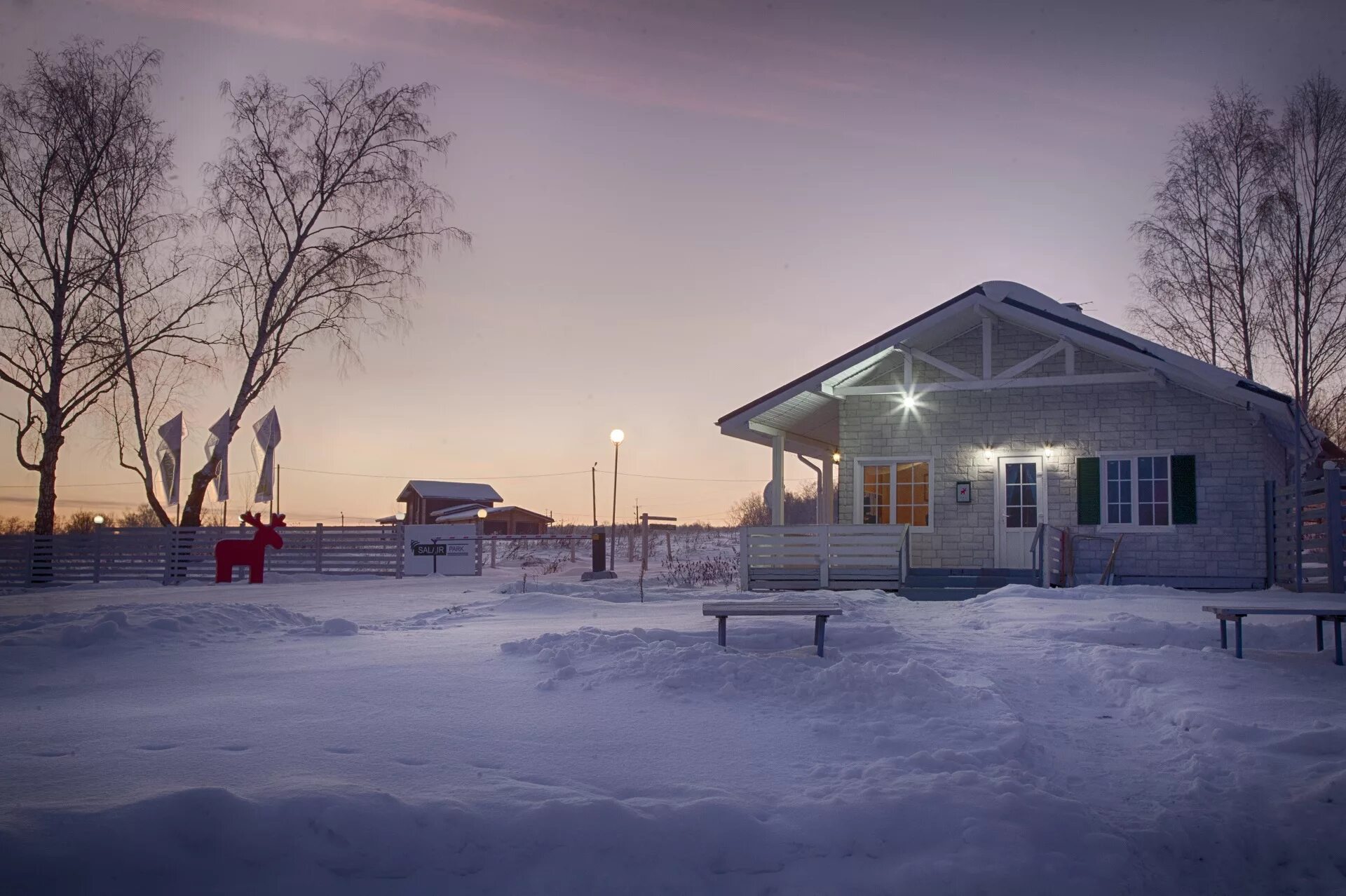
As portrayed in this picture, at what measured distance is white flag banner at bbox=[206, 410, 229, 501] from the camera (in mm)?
22844

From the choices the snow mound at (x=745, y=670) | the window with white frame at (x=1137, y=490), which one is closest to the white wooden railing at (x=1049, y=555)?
the window with white frame at (x=1137, y=490)

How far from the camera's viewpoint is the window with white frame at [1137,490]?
49.8 feet

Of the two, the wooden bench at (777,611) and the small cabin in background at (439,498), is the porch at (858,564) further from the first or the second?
the small cabin in background at (439,498)

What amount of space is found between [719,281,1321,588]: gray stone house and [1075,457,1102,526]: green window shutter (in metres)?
0.02

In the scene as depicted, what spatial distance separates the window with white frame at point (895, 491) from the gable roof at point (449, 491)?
126ft

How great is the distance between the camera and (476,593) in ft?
53.5

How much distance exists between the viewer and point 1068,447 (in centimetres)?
1577

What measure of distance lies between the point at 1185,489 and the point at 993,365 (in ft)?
12.1

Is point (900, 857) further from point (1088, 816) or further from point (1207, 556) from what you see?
point (1207, 556)

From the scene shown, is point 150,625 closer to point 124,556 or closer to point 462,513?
point 124,556

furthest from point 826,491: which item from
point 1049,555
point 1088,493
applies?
point 1049,555

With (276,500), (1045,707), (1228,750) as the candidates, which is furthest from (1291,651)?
(276,500)

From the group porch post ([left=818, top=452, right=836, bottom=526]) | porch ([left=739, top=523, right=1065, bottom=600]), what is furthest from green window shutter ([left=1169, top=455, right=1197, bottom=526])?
porch post ([left=818, top=452, right=836, bottom=526])

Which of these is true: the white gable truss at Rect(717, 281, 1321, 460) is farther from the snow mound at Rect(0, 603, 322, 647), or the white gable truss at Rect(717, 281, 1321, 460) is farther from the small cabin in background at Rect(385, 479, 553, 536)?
the small cabin in background at Rect(385, 479, 553, 536)
